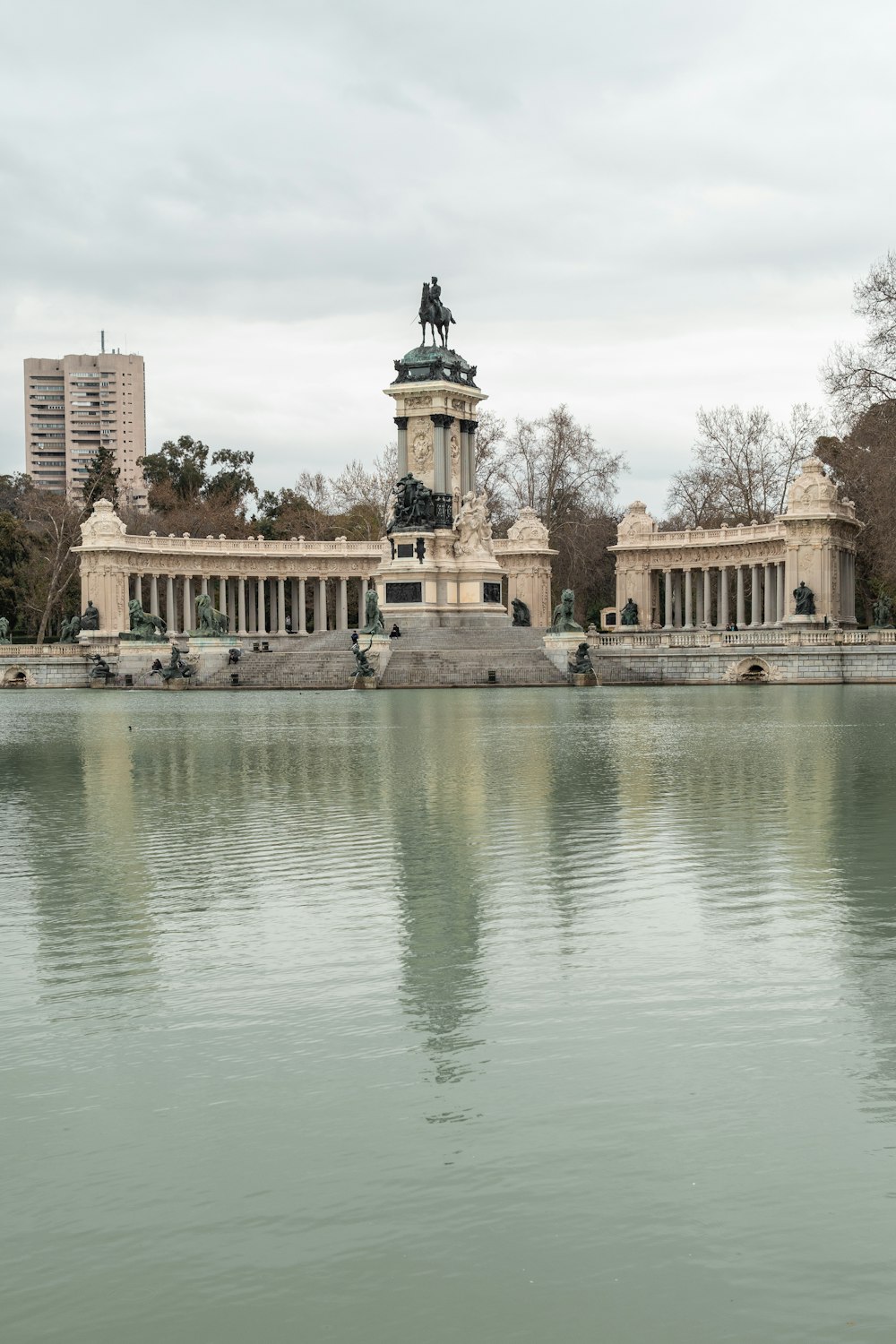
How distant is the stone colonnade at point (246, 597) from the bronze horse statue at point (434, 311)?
17570 mm

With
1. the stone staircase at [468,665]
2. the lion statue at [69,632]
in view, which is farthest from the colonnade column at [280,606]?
the stone staircase at [468,665]

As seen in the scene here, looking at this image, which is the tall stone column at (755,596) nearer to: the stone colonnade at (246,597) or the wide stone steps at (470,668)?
the stone colonnade at (246,597)

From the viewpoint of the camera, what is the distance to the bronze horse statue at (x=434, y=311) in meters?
76.4

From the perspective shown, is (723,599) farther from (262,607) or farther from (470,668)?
(470,668)

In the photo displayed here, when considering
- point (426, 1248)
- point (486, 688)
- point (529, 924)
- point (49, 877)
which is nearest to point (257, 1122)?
point (426, 1248)

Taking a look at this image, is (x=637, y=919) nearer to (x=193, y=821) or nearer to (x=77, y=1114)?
(x=77, y=1114)

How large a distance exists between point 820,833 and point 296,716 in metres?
24.6

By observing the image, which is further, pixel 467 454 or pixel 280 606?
pixel 280 606

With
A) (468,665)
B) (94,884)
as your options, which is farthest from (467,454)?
(94,884)

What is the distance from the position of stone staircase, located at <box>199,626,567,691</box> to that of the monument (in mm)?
5558

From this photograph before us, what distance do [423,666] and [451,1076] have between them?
53583 mm

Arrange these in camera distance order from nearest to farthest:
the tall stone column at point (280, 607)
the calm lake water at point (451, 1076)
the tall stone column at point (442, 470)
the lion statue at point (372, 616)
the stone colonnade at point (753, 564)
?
1. the calm lake water at point (451, 1076)
2. the lion statue at point (372, 616)
3. the tall stone column at point (442, 470)
4. the stone colonnade at point (753, 564)
5. the tall stone column at point (280, 607)

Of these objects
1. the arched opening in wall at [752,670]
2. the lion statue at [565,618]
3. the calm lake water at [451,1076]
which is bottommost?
the calm lake water at [451,1076]

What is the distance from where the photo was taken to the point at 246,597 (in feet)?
331
